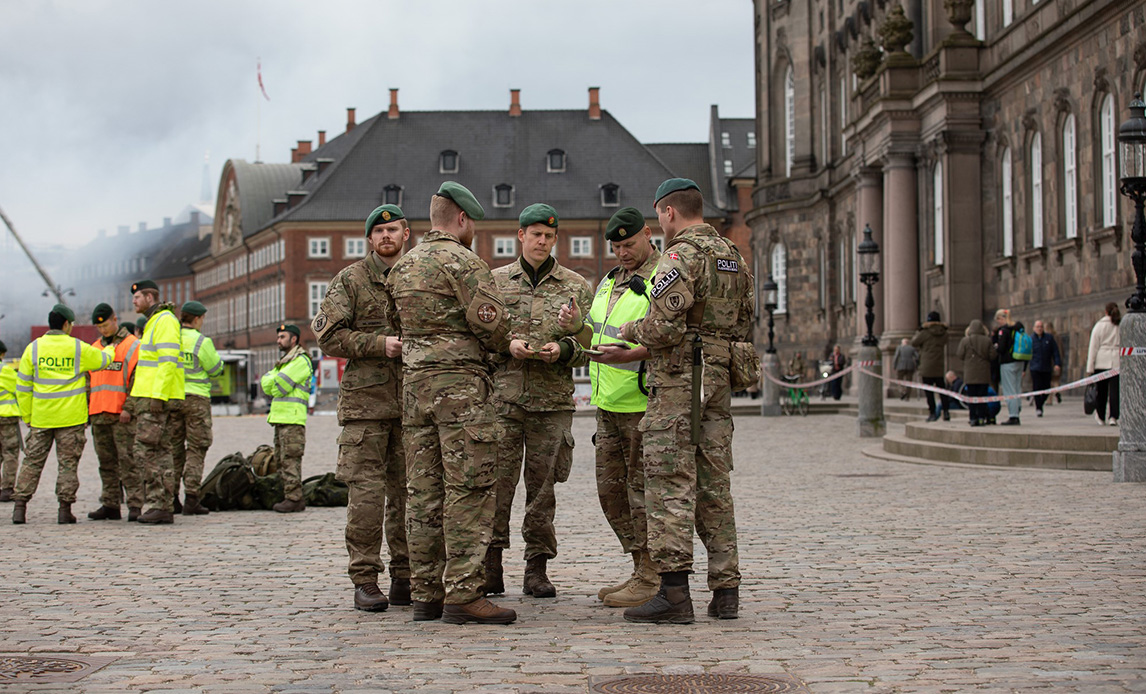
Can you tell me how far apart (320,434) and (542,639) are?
95.2 feet

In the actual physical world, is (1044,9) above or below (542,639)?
above

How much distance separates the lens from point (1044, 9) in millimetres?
31344

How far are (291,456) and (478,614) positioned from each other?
7.65m

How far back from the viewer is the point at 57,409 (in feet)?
45.4

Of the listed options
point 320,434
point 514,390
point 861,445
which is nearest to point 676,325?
point 514,390

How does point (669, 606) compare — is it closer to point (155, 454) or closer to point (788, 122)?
point (155, 454)

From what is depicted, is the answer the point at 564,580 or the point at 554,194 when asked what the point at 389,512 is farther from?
the point at 554,194

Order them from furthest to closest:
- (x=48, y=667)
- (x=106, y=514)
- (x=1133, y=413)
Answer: (x=1133, y=413), (x=106, y=514), (x=48, y=667)

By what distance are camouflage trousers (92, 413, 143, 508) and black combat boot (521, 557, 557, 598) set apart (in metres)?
6.46

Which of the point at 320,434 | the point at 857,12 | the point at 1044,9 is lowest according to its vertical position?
the point at 320,434

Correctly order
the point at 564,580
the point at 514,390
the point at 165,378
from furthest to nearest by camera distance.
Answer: the point at 165,378
the point at 564,580
the point at 514,390

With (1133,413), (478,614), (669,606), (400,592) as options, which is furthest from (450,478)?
(1133,413)

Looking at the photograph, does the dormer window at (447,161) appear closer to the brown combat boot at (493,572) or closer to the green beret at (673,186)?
the brown combat boot at (493,572)

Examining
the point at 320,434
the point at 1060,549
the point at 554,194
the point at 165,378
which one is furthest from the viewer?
the point at 554,194
